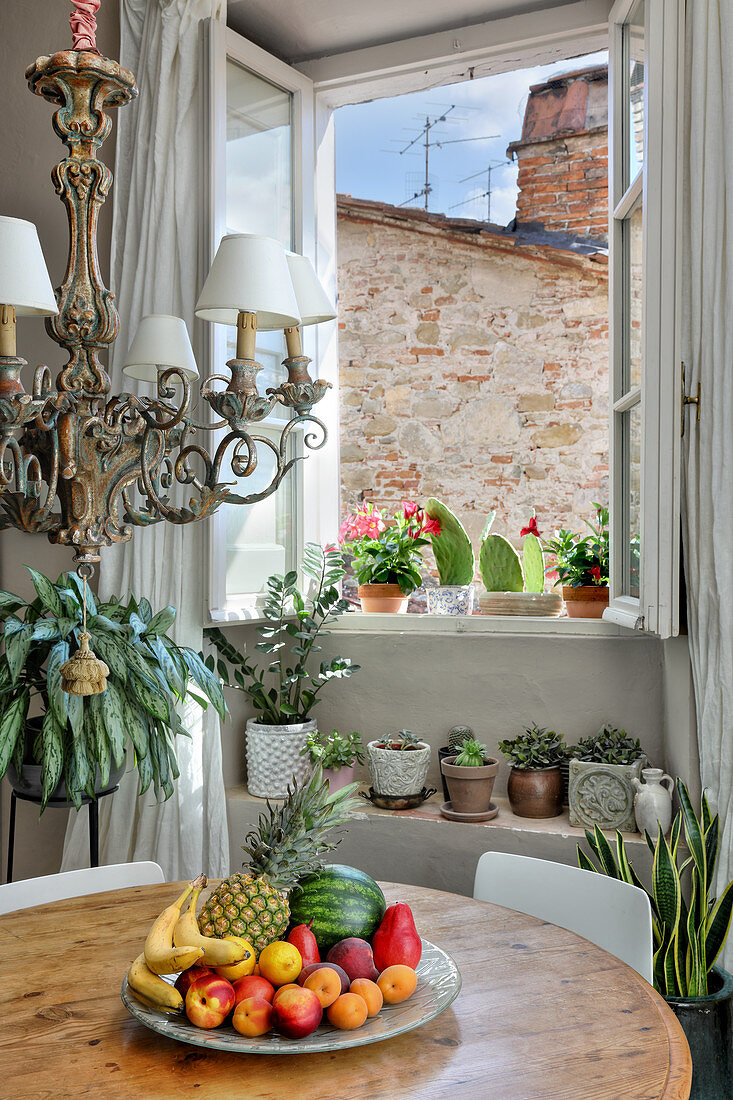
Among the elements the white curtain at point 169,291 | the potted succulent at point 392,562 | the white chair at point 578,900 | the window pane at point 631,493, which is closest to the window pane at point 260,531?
the white curtain at point 169,291

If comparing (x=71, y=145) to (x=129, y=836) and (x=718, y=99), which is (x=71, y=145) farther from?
(x=129, y=836)

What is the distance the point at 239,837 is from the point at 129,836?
1.15ft

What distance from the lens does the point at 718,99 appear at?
2.08 meters

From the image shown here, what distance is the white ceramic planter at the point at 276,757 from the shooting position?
280cm

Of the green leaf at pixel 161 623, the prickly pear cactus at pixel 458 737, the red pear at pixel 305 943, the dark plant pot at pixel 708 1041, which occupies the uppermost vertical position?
the green leaf at pixel 161 623

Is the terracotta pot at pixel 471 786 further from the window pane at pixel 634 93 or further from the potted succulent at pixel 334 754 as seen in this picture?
the window pane at pixel 634 93

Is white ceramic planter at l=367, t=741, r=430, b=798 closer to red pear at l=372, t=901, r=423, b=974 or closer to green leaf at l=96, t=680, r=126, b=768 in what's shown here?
green leaf at l=96, t=680, r=126, b=768

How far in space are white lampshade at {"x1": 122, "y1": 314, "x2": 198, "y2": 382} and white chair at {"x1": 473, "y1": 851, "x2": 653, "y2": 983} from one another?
1.26m

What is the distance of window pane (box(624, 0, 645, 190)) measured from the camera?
2.34 m

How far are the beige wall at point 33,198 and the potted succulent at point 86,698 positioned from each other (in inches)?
26.8

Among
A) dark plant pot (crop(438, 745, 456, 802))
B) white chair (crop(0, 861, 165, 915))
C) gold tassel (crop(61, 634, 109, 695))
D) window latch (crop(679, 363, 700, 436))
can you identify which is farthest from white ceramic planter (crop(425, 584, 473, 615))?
gold tassel (crop(61, 634, 109, 695))

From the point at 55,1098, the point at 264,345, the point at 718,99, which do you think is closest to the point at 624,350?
the point at 718,99

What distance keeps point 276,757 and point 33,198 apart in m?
1.97

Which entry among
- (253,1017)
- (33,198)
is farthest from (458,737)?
(33,198)
